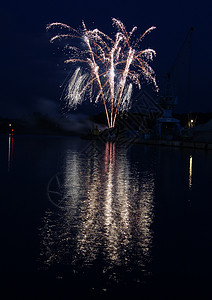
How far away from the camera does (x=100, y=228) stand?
8070 mm

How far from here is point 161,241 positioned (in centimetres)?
731

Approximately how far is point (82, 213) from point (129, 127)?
108572 mm

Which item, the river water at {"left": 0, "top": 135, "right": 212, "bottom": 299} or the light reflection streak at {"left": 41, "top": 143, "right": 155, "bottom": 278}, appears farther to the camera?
the light reflection streak at {"left": 41, "top": 143, "right": 155, "bottom": 278}

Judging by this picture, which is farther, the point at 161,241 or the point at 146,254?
the point at 161,241

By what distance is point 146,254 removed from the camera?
21.2ft

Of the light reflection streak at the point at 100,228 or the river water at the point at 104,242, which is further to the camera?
the light reflection streak at the point at 100,228

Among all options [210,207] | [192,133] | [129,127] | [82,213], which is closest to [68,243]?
[82,213]

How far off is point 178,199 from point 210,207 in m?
1.45

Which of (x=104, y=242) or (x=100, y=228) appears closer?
(x=104, y=242)

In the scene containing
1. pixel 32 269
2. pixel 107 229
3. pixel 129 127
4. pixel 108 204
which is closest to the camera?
pixel 32 269

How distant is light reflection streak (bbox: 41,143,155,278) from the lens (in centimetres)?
626

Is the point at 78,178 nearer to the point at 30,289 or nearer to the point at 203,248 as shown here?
the point at 203,248

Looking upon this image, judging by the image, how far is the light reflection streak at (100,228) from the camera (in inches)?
247

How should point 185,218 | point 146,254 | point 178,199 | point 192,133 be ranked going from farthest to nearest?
point 192,133, point 178,199, point 185,218, point 146,254
